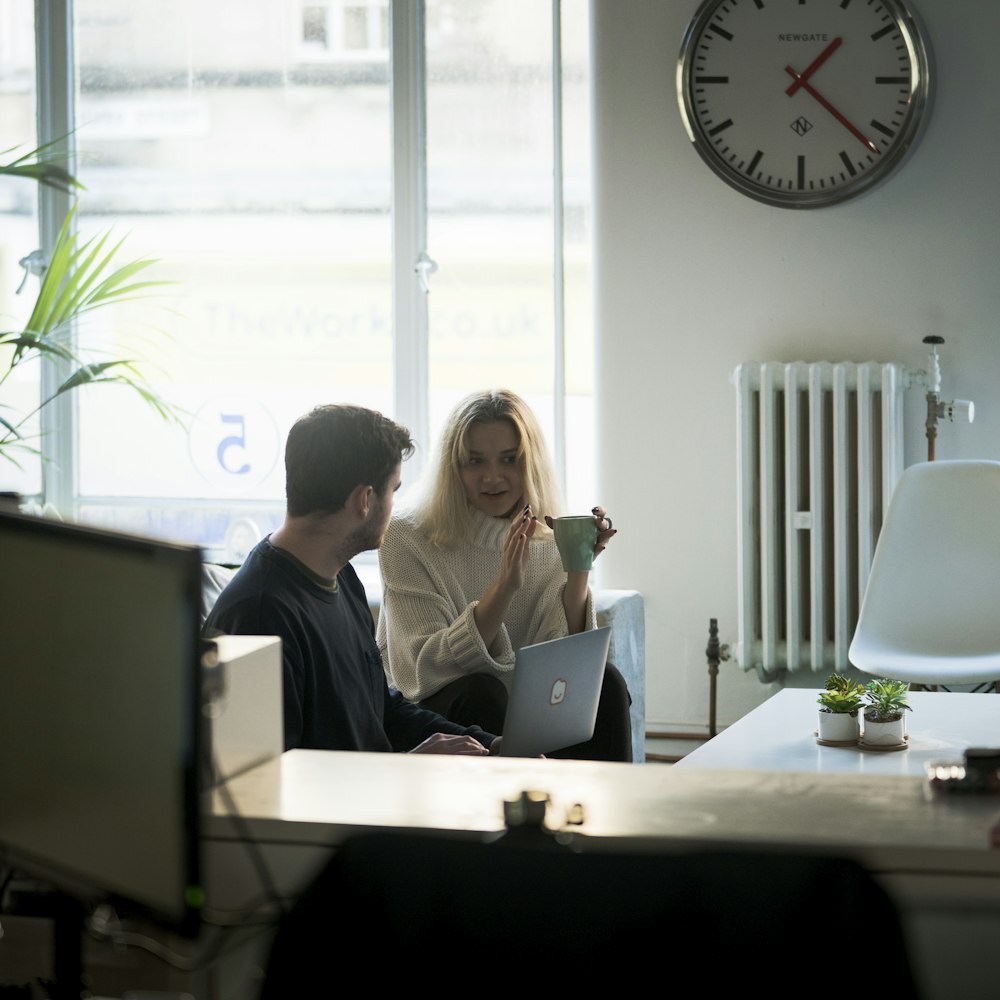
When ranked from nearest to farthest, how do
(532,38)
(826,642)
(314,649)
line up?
(314,649)
(826,642)
(532,38)

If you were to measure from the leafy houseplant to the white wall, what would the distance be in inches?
53.1

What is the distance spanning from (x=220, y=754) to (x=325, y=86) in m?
3.36

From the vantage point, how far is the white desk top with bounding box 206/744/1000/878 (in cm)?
104

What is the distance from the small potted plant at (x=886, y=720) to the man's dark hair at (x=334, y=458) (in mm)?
982

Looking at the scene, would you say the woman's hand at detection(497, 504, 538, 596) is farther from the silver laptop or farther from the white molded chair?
the white molded chair

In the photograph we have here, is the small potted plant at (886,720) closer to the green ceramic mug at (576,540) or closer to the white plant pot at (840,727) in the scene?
the white plant pot at (840,727)

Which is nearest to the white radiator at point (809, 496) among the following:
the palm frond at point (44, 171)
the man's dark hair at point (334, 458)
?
the man's dark hair at point (334, 458)

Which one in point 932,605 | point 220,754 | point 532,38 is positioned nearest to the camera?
point 220,754

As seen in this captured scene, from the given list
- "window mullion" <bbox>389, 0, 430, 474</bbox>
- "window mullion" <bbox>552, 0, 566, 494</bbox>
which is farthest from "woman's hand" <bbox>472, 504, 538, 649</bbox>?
"window mullion" <bbox>389, 0, 430, 474</bbox>

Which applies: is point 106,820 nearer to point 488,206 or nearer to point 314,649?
point 314,649

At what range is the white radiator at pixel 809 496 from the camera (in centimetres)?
372

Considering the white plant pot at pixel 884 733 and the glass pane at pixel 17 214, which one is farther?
the glass pane at pixel 17 214

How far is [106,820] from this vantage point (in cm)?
100

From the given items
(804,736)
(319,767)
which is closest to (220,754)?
(319,767)
